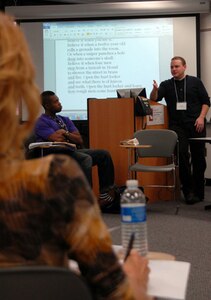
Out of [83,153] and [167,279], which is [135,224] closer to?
[167,279]

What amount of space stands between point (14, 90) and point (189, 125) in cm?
461

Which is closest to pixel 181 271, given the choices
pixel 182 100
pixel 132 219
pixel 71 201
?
pixel 132 219

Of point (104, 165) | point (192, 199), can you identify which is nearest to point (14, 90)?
point (104, 165)

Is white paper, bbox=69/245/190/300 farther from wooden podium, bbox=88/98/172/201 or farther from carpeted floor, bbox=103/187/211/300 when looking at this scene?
wooden podium, bbox=88/98/172/201

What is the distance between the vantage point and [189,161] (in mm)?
5156

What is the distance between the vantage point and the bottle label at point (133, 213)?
1105 millimetres

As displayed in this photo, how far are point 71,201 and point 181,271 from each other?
45 cm

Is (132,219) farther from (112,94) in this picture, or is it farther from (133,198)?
(112,94)

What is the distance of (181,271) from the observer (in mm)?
1004

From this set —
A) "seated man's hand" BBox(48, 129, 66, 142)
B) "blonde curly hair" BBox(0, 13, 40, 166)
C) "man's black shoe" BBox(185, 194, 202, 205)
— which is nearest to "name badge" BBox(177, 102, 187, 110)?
"man's black shoe" BBox(185, 194, 202, 205)

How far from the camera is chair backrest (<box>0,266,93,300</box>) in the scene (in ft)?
1.94

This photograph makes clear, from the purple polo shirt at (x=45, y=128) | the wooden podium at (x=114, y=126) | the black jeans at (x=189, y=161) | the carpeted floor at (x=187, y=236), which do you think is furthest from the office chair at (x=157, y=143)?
the purple polo shirt at (x=45, y=128)

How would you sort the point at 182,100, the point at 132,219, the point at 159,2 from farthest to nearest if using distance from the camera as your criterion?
the point at 159,2, the point at 182,100, the point at 132,219

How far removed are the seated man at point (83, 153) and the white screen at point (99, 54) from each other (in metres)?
1.62
